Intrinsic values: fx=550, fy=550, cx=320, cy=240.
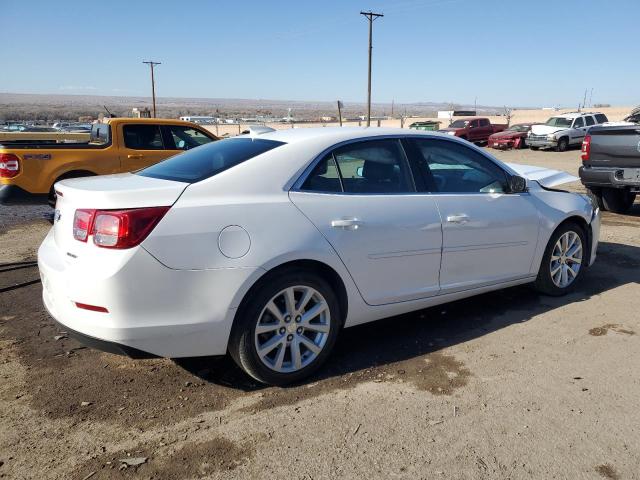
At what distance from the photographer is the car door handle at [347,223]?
348 centimetres

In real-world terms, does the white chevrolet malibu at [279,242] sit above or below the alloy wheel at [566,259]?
above

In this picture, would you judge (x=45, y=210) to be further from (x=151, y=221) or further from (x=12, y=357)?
(x=151, y=221)

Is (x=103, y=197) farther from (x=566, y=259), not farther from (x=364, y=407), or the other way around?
(x=566, y=259)

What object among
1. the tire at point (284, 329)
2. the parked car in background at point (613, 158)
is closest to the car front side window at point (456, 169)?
the tire at point (284, 329)

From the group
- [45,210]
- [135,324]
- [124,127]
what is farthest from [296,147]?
[45,210]

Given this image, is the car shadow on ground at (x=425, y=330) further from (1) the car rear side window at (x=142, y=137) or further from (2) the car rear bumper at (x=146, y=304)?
(1) the car rear side window at (x=142, y=137)

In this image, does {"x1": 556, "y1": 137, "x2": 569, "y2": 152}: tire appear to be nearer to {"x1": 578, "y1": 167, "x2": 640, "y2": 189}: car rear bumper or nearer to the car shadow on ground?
{"x1": 578, "y1": 167, "x2": 640, "y2": 189}: car rear bumper

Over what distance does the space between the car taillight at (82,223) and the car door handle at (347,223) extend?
1.42 meters

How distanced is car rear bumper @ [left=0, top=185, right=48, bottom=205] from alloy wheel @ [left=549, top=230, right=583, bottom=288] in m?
6.96

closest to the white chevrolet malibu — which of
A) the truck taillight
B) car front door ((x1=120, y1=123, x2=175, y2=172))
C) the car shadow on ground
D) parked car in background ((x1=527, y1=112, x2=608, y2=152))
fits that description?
the truck taillight

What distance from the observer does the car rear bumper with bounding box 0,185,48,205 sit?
7.83m

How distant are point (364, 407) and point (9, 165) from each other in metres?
6.91

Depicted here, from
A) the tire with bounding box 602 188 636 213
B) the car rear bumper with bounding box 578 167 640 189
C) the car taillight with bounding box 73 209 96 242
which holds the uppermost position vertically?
the car taillight with bounding box 73 209 96 242

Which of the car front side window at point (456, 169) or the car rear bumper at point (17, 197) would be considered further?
the car rear bumper at point (17, 197)
